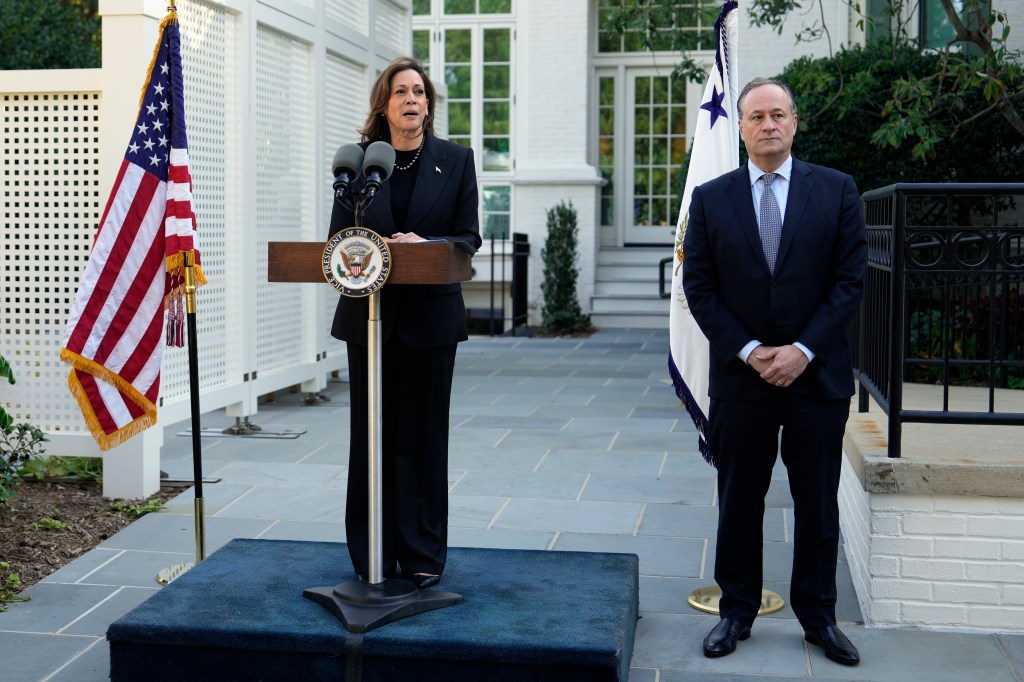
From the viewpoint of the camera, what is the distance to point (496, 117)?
54.0 feet

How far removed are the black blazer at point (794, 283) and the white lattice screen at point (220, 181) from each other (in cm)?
334

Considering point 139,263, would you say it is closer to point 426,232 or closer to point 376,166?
point 426,232

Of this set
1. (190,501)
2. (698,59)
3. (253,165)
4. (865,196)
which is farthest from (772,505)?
(698,59)

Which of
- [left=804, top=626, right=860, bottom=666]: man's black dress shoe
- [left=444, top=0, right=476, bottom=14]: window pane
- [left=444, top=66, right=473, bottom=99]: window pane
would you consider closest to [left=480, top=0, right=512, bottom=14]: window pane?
[left=444, top=0, right=476, bottom=14]: window pane

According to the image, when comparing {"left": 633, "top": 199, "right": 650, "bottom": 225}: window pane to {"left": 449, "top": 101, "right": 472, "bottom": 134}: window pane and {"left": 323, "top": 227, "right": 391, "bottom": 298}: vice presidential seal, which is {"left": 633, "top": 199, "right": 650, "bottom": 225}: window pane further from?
{"left": 323, "top": 227, "right": 391, "bottom": 298}: vice presidential seal

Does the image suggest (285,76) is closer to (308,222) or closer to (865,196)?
(308,222)

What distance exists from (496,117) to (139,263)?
11.8 m

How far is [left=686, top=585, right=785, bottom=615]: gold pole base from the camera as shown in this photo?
170 inches

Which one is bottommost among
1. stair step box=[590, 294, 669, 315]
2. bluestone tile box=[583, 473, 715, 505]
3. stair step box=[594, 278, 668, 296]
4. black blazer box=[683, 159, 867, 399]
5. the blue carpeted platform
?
bluestone tile box=[583, 473, 715, 505]

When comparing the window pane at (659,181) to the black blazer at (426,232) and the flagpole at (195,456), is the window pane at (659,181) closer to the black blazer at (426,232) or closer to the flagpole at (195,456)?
the flagpole at (195,456)

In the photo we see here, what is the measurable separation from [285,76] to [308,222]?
1.11 m

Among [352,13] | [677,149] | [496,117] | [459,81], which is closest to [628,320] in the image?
[677,149]

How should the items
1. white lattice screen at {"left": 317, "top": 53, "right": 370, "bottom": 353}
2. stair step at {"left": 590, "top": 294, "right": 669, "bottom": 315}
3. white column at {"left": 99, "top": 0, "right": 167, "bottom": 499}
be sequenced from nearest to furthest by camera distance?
white column at {"left": 99, "top": 0, "right": 167, "bottom": 499} < white lattice screen at {"left": 317, "top": 53, "right": 370, "bottom": 353} < stair step at {"left": 590, "top": 294, "right": 669, "bottom": 315}

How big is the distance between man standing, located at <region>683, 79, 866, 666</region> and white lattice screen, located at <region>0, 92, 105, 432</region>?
11.6ft
